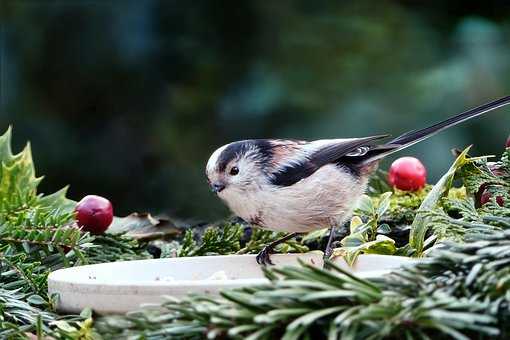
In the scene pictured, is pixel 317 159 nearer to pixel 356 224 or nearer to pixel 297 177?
pixel 297 177

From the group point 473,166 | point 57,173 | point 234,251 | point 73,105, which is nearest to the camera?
point 473,166

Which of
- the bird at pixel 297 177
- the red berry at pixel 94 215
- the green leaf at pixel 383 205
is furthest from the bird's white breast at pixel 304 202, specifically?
the red berry at pixel 94 215

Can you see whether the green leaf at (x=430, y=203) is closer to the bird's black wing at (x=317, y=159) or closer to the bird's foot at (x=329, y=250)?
the bird's foot at (x=329, y=250)

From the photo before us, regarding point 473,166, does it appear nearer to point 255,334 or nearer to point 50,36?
point 255,334

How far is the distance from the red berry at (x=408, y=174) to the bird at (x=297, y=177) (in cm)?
6

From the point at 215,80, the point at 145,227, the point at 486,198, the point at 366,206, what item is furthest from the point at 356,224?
the point at 215,80

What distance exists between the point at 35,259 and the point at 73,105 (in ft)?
6.47

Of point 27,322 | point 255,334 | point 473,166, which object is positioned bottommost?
point 27,322

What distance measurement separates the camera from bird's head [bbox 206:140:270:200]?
5.03 feet

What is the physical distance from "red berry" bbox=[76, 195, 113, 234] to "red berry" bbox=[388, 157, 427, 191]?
0.47 m

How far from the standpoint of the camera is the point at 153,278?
108 cm

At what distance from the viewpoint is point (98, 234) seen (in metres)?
1.40

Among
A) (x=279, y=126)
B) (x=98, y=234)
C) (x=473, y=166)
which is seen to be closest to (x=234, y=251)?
(x=98, y=234)

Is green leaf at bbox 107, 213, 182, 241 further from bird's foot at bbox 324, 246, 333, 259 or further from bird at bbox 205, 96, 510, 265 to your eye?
bird's foot at bbox 324, 246, 333, 259
